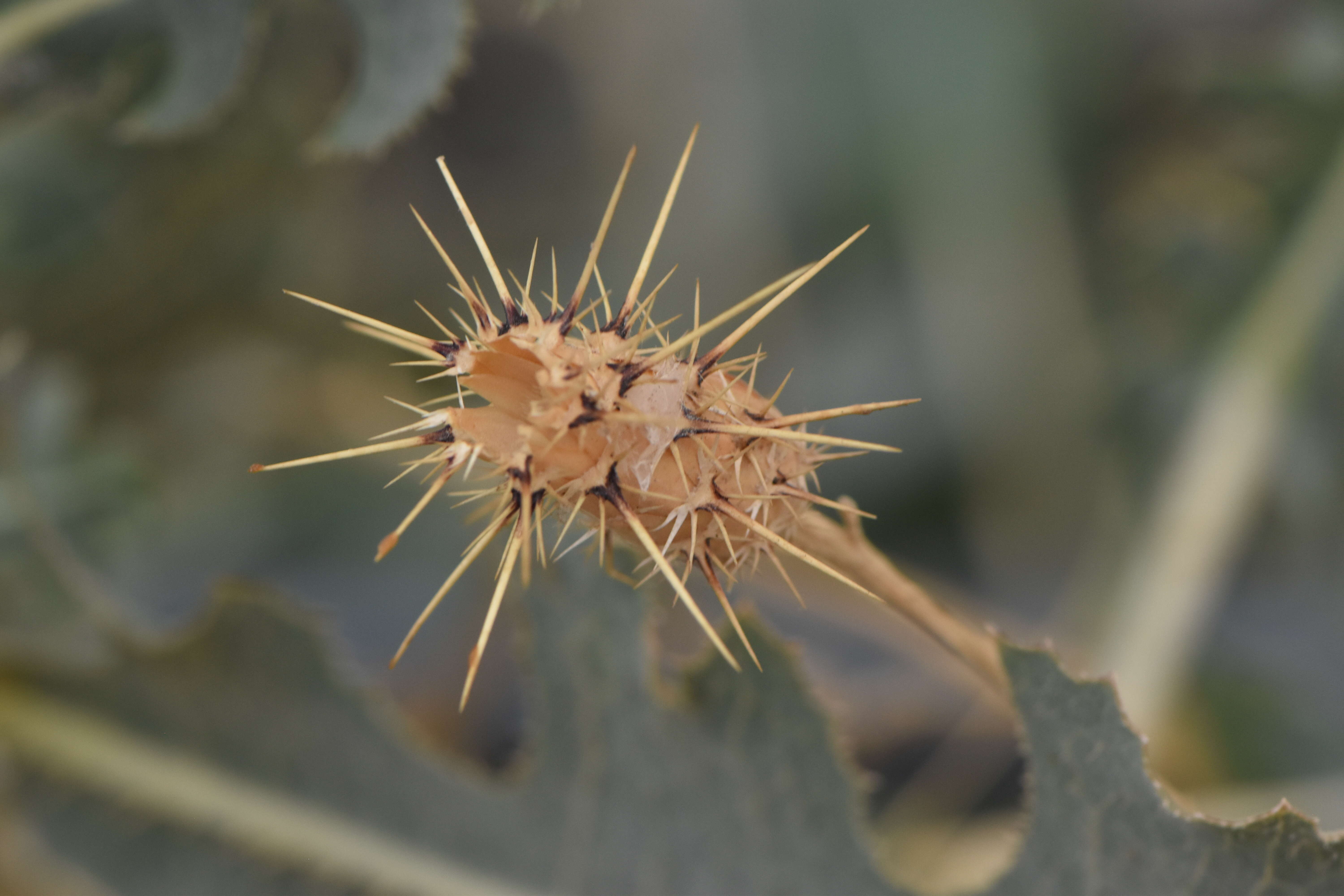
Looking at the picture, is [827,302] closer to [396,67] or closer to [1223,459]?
[1223,459]

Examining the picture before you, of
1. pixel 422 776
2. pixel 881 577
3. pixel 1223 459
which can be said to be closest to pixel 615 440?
pixel 881 577

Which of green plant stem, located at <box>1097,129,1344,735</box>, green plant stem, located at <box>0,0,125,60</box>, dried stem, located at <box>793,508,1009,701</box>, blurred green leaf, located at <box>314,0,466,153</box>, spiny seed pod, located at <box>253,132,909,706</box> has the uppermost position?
green plant stem, located at <box>0,0,125,60</box>

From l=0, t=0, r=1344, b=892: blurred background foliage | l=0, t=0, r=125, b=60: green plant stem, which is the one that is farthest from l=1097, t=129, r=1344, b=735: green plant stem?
l=0, t=0, r=125, b=60: green plant stem

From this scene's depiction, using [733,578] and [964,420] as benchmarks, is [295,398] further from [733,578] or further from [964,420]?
[733,578]

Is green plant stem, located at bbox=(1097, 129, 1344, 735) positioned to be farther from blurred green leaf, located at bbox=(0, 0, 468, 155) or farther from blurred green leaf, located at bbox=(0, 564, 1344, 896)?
blurred green leaf, located at bbox=(0, 0, 468, 155)

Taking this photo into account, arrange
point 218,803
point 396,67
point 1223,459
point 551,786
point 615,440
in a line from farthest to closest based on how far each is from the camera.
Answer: point 1223,459, point 218,803, point 551,786, point 396,67, point 615,440
